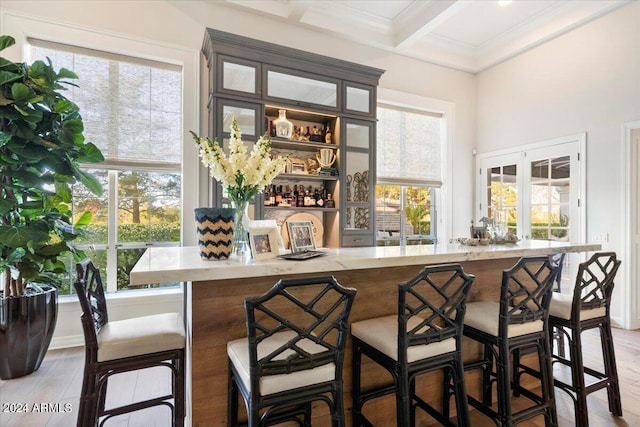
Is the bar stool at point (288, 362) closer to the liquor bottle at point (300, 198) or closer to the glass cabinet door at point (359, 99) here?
the liquor bottle at point (300, 198)

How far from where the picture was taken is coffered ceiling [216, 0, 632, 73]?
3.94 metres

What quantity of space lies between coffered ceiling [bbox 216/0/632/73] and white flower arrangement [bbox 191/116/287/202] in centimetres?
289

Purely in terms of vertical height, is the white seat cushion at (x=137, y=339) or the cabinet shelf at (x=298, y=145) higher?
the cabinet shelf at (x=298, y=145)

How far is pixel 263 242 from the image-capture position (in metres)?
1.65

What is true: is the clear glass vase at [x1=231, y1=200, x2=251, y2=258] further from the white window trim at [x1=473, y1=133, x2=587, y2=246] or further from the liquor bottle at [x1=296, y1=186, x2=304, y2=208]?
the white window trim at [x1=473, y1=133, x2=587, y2=246]

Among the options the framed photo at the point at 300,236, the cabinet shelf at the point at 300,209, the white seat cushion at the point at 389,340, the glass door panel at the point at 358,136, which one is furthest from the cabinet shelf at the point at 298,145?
Result: the white seat cushion at the point at 389,340

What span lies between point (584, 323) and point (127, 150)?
412cm

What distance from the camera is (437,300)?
6.98 feet

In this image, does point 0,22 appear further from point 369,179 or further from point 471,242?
point 471,242

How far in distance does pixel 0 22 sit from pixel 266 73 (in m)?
2.39

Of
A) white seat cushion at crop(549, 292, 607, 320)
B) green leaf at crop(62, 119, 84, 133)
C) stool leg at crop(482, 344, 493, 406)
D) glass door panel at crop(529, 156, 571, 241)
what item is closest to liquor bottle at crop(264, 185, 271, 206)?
green leaf at crop(62, 119, 84, 133)

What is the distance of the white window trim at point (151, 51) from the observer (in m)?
3.09

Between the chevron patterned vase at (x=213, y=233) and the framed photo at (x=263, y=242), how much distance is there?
13 cm

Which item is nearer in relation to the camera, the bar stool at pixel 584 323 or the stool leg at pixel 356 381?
the stool leg at pixel 356 381
